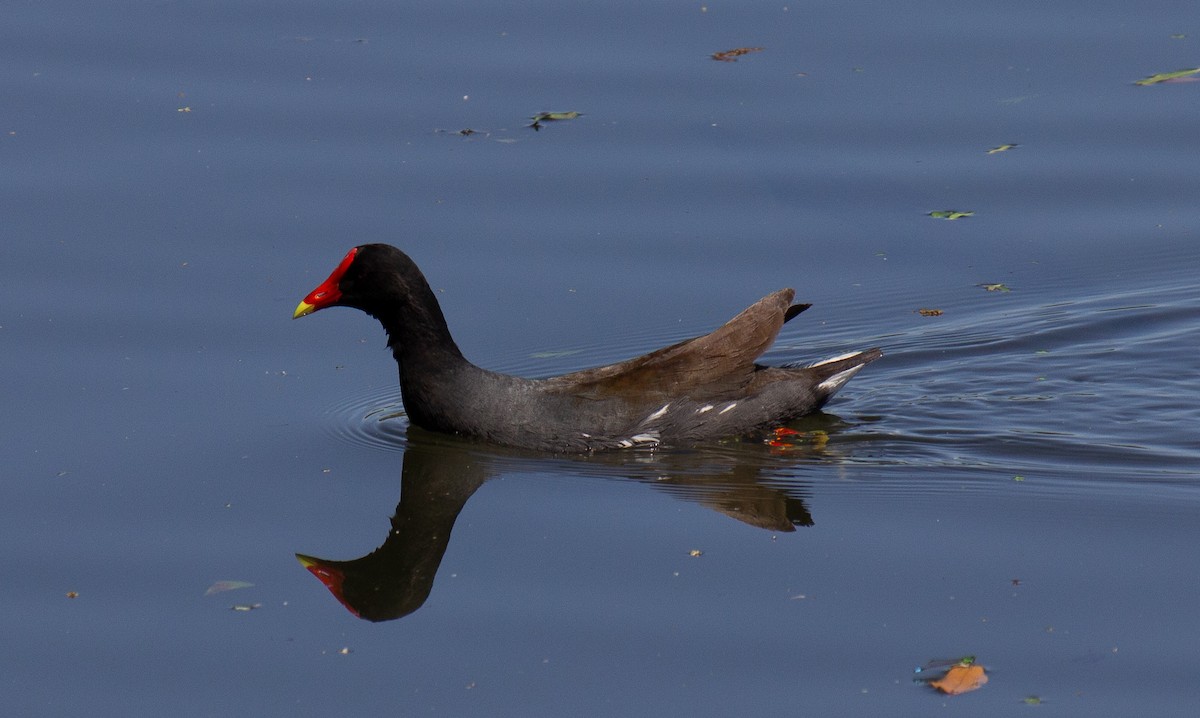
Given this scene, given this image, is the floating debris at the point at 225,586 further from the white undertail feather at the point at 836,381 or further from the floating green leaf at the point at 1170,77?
the floating green leaf at the point at 1170,77

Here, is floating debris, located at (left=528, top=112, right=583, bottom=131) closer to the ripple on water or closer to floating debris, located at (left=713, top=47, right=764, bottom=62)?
floating debris, located at (left=713, top=47, right=764, bottom=62)

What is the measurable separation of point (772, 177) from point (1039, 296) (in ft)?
7.17

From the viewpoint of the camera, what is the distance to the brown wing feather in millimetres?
9648

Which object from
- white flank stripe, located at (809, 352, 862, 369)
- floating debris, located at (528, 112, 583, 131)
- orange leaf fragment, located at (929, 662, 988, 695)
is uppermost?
floating debris, located at (528, 112, 583, 131)

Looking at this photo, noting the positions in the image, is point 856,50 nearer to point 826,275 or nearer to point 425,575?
point 826,275

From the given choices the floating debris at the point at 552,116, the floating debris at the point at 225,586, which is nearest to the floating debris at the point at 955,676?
the floating debris at the point at 225,586

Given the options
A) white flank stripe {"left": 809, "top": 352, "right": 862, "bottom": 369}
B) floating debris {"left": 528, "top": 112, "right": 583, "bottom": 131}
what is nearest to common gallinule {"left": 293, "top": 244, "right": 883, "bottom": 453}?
white flank stripe {"left": 809, "top": 352, "right": 862, "bottom": 369}

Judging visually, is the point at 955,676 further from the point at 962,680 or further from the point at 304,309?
the point at 304,309

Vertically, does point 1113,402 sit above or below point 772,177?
below

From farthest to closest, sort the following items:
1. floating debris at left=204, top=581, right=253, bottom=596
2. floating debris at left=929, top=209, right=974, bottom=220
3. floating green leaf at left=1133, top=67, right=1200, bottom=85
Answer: floating green leaf at left=1133, top=67, right=1200, bottom=85 < floating debris at left=929, top=209, right=974, bottom=220 < floating debris at left=204, top=581, right=253, bottom=596

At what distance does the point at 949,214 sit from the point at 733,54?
2.82m

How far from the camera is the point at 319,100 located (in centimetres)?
1316

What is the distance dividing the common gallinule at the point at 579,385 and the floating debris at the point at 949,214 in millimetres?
2334

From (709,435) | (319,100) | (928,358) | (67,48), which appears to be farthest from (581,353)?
(67,48)
